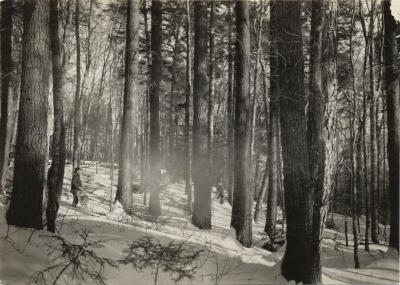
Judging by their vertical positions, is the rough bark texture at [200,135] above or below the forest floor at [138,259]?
above

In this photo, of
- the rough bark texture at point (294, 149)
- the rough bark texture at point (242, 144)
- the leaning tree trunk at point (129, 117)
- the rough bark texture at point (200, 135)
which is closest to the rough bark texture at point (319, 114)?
the rough bark texture at point (294, 149)

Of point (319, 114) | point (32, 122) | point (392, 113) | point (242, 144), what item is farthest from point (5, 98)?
point (392, 113)

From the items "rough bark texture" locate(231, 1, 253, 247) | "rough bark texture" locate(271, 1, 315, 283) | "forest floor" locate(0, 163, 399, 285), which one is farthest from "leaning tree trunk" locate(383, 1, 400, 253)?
"rough bark texture" locate(271, 1, 315, 283)

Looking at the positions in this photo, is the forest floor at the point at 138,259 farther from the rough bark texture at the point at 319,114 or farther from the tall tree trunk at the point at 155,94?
the tall tree trunk at the point at 155,94

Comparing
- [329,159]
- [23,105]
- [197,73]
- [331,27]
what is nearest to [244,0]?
[197,73]

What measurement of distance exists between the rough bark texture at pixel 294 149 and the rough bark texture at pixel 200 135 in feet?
13.8

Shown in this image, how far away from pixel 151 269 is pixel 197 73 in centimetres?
624

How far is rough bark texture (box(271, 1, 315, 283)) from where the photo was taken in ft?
21.7

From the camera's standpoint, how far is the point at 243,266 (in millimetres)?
7516

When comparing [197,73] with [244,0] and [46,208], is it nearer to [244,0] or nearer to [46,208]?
[244,0]

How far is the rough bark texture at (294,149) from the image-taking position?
662 cm

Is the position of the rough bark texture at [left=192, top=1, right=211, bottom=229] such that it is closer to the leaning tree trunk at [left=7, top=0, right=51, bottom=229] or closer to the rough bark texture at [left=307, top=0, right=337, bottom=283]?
the rough bark texture at [left=307, top=0, right=337, bottom=283]

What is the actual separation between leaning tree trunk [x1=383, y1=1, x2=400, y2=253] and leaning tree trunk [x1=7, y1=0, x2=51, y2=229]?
8613mm

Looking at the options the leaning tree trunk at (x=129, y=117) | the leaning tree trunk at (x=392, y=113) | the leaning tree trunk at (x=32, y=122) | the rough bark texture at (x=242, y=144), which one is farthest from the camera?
the leaning tree trunk at (x=129, y=117)
